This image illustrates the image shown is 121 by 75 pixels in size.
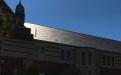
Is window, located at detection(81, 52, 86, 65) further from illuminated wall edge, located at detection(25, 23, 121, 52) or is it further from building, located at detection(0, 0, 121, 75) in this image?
illuminated wall edge, located at detection(25, 23, 121, 52)

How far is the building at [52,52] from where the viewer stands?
5647 centimetres

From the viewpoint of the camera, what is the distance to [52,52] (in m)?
61.4

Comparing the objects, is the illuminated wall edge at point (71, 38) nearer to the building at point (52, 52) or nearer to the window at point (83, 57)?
the building at point (52, 52)

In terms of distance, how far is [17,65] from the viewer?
56875 millimetres

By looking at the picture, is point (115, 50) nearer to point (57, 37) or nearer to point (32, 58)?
point (57, 37)

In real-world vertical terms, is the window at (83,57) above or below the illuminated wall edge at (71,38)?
below

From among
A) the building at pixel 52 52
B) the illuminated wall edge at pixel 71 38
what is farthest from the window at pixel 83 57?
the illuminated wall edge at pixel 71 38

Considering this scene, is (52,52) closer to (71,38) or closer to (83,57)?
(83,57)

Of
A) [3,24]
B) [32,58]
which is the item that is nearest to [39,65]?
[32,58]

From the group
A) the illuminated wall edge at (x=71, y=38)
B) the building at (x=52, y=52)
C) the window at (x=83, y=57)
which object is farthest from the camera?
the illuminated wall edge at (x=71, y=38)

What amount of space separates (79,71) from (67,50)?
139 inches

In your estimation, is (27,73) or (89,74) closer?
(27,73)

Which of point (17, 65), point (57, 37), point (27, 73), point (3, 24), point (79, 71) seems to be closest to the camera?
point (3, 24)

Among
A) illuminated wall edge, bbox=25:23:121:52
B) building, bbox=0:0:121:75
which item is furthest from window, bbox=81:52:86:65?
illuminated wall edge, bbox=25:23:121:52
